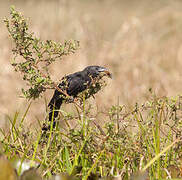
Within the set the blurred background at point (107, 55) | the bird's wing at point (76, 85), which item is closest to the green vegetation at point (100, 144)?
the bird's wing at point (76, 85)

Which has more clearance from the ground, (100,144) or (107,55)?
(107,55)

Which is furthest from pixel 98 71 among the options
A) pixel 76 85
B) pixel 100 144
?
pixel 100 144

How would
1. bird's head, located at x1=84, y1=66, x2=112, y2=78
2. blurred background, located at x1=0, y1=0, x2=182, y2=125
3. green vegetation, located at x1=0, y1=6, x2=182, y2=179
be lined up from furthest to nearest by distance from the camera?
blurred background, located at x1=0, y1=0, x2=182, y2=125
bird's head, located at x1=84, y1=66, x2=112, y2=78
green vegetation, located at x1=0, y1=6, x2=182, y2=179

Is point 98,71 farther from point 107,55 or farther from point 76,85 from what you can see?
point 107,55

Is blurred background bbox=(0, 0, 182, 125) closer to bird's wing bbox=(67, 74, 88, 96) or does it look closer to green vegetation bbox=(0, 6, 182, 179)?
bird's wing bbox=(67, 74, 88, 96)

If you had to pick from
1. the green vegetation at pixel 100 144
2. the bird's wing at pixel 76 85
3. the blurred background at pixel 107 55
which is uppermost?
the blurred background at pixel 107 55

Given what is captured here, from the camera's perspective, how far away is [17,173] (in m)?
1.67

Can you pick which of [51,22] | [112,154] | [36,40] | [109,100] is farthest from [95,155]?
[51,22]

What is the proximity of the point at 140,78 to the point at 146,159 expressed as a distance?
17.1ft

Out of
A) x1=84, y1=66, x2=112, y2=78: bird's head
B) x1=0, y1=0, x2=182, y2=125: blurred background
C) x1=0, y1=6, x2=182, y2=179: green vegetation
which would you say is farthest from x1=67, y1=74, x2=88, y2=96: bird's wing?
x1=0, y1=0, x2=182, y2=125: blurred background

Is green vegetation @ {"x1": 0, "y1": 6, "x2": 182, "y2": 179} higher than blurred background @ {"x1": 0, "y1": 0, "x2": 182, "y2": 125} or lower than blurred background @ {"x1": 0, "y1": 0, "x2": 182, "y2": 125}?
lower

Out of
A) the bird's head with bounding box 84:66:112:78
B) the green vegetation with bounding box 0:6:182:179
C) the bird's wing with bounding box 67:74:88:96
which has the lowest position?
the green vegetation with bounding box 0:6:182:179

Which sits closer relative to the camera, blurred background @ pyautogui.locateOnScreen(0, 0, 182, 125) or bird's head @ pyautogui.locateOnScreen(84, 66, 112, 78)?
bird's head @ pyautogui.locateOnScreen(84, 66, 112, 78)

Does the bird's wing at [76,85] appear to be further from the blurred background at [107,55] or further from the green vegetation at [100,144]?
the blurred background at [107,55]
